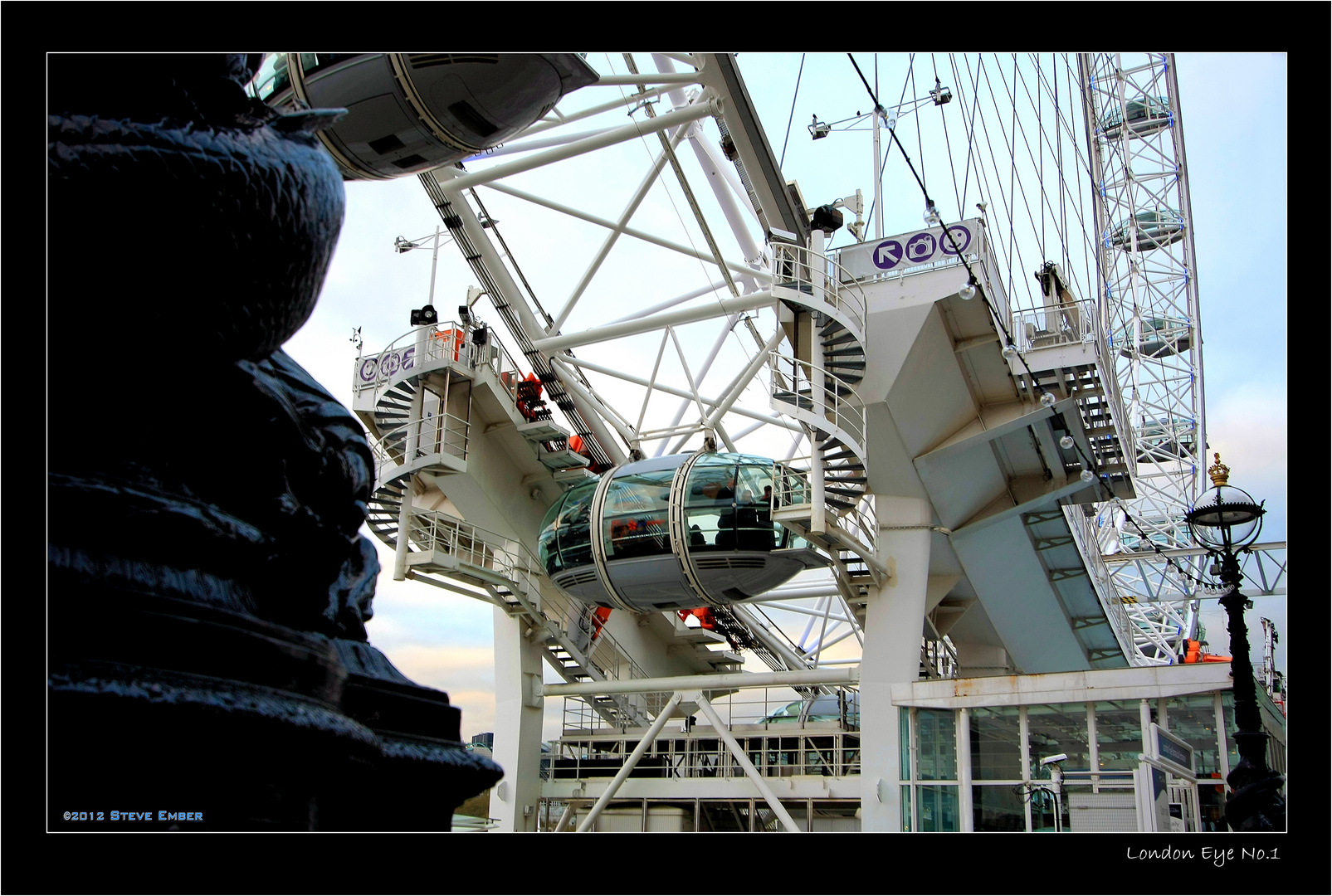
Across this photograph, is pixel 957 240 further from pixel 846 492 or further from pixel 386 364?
pixel 386 364

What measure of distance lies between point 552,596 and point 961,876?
2121 centimetres

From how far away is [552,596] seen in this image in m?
26.6

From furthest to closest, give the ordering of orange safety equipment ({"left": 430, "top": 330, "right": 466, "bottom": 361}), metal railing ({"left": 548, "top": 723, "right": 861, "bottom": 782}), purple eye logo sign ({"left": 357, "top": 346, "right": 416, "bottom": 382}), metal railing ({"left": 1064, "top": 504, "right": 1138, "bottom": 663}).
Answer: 1. metal railing ({"left": 548, "top": 723, "right": 861, "bottom": 782})
2. metal railing ({"left": 1064, "top": 504, "right": 1138, "bottom": 663})
3. purple eye logo sign ({"left": 357, "top": 346, "right": 416, "bottom": 382})
4. orange safety equipment ({"left": 430, "top": 330, "right": 466, "bottom": 361})

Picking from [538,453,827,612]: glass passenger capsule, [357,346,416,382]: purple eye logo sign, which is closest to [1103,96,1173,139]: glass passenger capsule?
[538,453,827,612]: glass passenger capsule

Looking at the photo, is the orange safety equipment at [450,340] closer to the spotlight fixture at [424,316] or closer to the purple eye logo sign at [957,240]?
the spotlight fixture at [424,316]

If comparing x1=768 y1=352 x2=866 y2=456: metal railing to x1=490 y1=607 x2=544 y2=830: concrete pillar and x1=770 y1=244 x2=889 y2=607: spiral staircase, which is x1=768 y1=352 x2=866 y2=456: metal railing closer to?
x1=770 y1=244 x2=889 y2=607: spiral staircase

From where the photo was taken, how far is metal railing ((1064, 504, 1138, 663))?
26062mm

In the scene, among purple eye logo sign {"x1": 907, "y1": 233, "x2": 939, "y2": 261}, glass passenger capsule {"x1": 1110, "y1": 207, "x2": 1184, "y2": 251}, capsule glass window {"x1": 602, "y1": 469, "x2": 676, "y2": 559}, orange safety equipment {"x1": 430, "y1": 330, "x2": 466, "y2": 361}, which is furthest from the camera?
glass passenger capsule {"x1": 1110, "y1": 207, "x2": 1184, "y2": 251}

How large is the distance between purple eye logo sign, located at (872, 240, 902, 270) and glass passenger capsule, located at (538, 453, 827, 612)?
4200 mm

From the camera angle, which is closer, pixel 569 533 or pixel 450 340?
pixel 569 533

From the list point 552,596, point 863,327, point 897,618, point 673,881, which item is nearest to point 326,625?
point 673,881

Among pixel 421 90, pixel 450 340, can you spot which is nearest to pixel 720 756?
pixel 450 340

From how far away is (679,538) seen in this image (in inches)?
816

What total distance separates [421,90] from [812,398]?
10.4 meters
